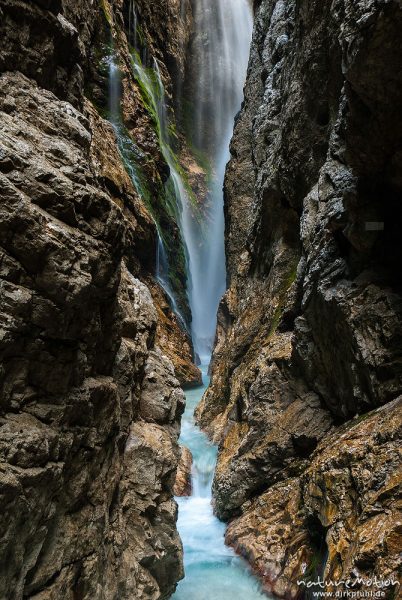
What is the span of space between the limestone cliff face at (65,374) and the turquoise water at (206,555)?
2.13 m

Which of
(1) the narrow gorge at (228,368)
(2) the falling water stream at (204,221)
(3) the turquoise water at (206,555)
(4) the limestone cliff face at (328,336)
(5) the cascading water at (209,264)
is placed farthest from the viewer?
(2) the falling water stream at (204,221)

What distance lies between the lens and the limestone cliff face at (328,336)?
19.9 feet

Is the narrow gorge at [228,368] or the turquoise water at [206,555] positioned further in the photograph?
the turquoise water at [206,555]

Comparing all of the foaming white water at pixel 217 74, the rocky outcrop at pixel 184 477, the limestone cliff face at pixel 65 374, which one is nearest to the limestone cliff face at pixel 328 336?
the rocky outcrop at pixel 184 477

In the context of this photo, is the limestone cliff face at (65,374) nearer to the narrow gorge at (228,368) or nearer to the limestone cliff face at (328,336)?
the narrow gorge at (228,368)

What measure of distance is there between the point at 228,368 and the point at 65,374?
12.8 meters

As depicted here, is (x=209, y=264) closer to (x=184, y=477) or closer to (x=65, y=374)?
(x=184, y=477)

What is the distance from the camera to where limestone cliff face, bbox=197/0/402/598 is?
239 inches

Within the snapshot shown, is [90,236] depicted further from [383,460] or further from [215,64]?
[215,64]

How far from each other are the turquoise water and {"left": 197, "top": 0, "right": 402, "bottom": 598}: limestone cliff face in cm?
44

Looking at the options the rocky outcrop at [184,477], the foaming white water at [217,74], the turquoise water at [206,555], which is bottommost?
the turquoise water at [206,555]

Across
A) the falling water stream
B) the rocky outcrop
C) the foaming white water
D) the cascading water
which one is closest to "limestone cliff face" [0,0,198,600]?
the cascading water

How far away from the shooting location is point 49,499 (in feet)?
15.3

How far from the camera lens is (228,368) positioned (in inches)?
689
